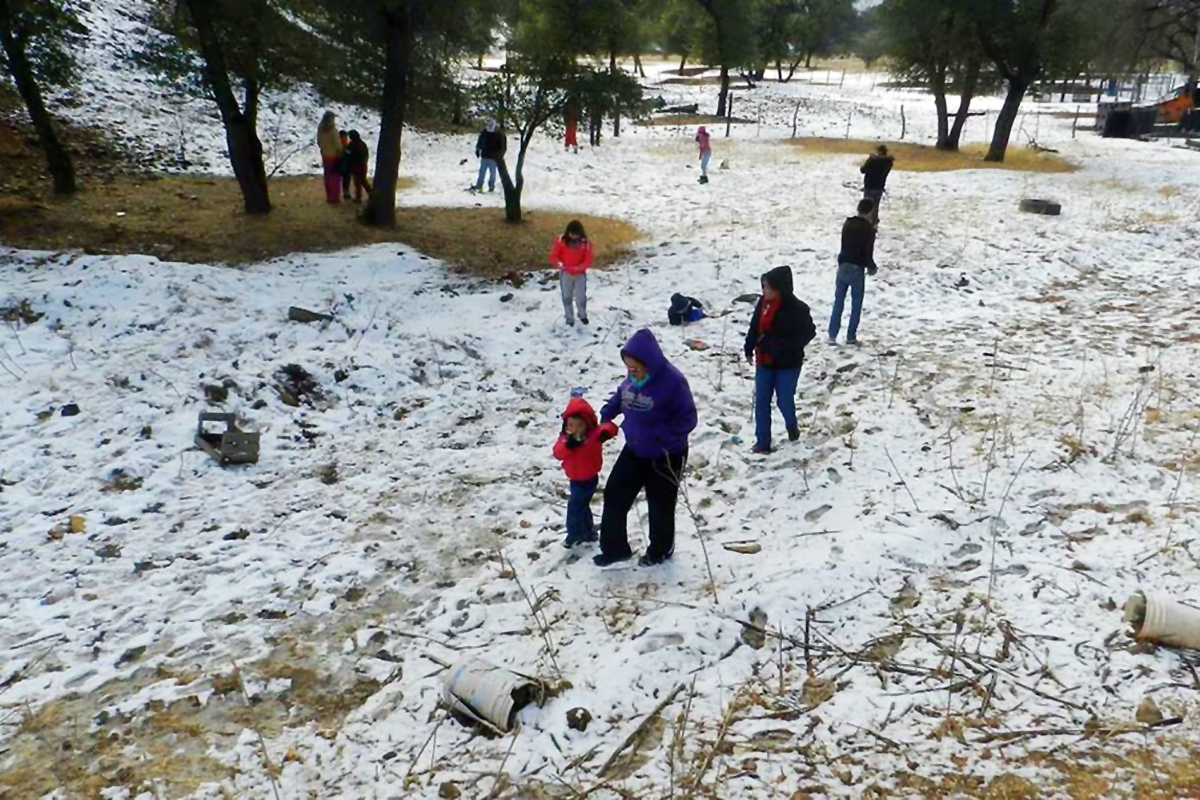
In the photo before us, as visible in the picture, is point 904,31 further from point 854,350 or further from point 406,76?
point 854,350

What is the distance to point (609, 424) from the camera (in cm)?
569

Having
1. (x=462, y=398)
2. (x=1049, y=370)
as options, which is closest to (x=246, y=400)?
(x=462, y=398)

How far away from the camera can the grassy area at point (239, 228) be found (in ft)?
40.7

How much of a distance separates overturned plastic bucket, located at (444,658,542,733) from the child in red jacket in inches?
66.3

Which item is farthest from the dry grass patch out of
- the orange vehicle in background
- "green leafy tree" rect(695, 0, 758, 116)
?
the orange vehicle in background

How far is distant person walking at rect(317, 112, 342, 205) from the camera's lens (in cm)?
1636

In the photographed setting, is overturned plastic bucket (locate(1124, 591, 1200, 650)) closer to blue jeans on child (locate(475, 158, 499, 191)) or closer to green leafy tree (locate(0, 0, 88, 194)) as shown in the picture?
green leafy tree (locate(0, 0, 88, 194))

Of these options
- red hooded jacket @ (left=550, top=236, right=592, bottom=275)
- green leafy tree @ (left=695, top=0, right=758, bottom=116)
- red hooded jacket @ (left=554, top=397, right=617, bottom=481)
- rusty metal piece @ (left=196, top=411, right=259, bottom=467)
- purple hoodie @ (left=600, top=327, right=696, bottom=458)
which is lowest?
rusty metal piece @ (left=196, top=411, right=259, bottom=467)

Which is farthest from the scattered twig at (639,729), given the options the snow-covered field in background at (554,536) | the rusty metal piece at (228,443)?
the rusty metal piece at (228,443)

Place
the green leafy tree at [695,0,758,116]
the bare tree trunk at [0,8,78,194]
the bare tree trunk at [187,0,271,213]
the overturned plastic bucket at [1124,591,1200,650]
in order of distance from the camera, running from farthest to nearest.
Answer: the green leafy tree at [695,0,758,116] → the bare tree trunk at [187,0,271,213] → the bare tree trunk at [0,8,78,194] → the overturned plastic bucket at [1124,591,1200,650]

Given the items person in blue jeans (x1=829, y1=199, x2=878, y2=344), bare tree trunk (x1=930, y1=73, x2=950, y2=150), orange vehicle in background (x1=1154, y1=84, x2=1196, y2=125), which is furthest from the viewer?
orange vehicle in background (x1=1154, y1=84, x2=1196, y2=125)

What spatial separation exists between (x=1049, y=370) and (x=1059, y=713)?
5.71 metres

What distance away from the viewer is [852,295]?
31.9 feet

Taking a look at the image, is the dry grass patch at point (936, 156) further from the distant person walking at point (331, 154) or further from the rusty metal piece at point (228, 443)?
the rusty metal piece at point (228, 443)
